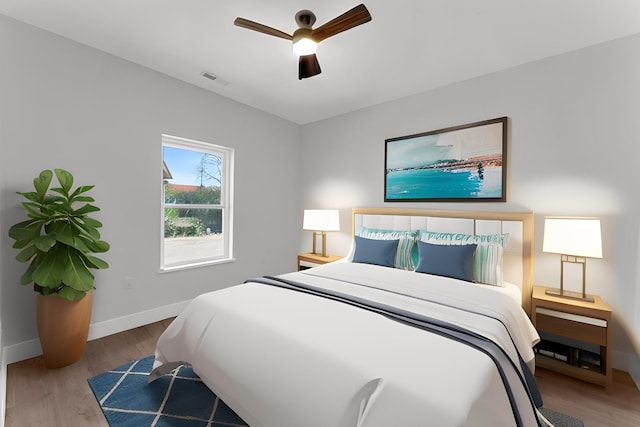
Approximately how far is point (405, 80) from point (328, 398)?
3071mm

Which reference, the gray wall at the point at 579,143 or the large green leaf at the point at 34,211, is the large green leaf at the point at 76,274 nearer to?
the large green leaf at the point at 34,211

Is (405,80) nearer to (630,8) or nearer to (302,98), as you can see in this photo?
(302,98)

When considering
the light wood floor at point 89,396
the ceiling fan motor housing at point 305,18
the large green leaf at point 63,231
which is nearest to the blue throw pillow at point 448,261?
the light wood floor at point 89,396

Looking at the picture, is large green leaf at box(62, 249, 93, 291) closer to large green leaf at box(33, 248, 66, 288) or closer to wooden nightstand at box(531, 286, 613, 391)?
large green leaf at box(33, 248, 66, 288)

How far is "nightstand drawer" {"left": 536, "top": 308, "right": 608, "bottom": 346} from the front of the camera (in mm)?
2100

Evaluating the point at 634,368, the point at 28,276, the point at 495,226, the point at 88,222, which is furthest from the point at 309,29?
the point at 634,368

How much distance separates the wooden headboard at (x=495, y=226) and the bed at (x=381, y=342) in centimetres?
1

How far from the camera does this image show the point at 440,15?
85.0 inches

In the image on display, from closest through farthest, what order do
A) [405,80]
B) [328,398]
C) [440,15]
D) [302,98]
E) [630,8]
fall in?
1. [328,398]
2. [630,8]
3. [440,15]
4. [405,80]
5. [302,98]

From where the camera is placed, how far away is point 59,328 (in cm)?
221

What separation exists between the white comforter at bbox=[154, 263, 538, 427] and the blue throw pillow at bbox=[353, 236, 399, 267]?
760 mm

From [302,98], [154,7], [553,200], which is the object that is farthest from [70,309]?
[553,200]

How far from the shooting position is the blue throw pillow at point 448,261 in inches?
98.6

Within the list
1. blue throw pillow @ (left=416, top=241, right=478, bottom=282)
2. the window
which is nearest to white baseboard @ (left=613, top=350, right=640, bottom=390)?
blue throw pillow @ (left=416, top=241, right=478, bottom=282)
